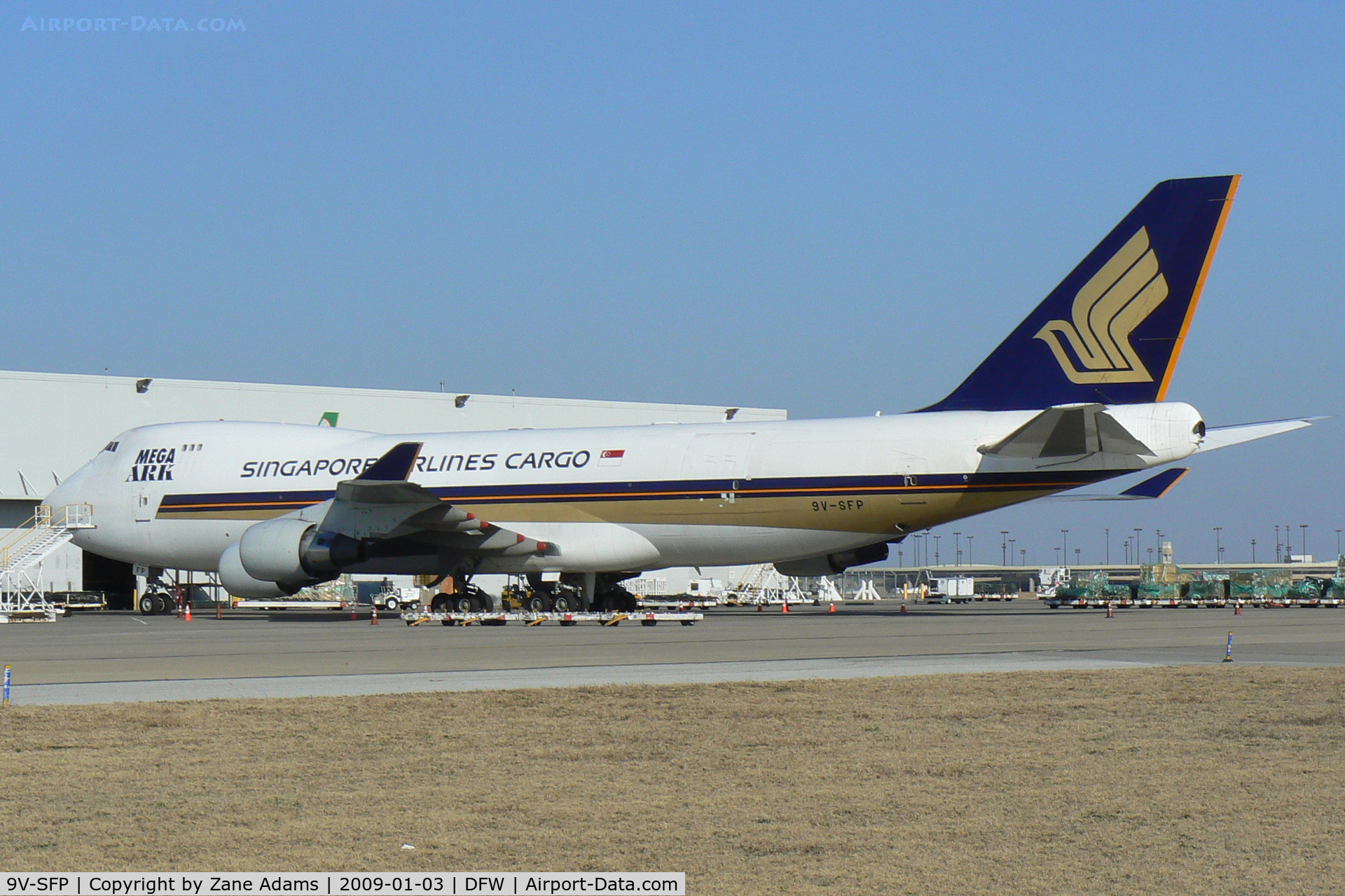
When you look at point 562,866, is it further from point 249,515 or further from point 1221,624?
point 249,515

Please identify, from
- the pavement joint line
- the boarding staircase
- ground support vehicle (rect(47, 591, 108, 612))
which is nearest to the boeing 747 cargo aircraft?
the boarding staircase

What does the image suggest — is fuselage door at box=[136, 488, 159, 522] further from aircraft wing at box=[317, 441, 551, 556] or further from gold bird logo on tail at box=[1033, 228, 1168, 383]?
gold bird logo on tail at box=[1033, 228, 1168, 383]

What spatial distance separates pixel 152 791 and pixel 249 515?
28776 millimetres

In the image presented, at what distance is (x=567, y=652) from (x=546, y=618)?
1006cm

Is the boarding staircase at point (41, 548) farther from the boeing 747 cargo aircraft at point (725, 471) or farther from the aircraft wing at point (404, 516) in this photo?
the aircraft wing at point (404, 516)

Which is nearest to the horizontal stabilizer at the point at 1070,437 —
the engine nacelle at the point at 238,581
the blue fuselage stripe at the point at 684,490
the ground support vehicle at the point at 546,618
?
the blue fuselage stripe at the point at 684,490

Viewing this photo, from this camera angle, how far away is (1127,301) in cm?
2811

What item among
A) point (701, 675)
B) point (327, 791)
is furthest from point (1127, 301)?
point (327, 791)

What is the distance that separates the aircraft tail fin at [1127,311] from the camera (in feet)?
90.6

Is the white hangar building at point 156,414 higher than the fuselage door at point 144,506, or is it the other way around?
the white hangar building at point 156,414

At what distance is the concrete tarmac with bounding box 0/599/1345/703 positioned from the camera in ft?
46.1

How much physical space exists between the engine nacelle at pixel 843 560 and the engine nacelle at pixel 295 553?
9841 mm

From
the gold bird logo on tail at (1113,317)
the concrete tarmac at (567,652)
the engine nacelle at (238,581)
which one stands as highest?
the gold bird logo on tail at (1113,317)

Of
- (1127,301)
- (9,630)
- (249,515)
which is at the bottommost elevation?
(9,630)
